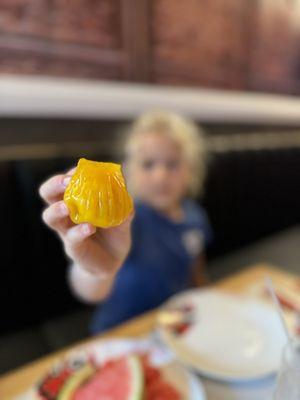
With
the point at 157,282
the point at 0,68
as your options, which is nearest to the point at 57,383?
the point at 157,282

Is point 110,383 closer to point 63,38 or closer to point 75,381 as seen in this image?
point 75,381

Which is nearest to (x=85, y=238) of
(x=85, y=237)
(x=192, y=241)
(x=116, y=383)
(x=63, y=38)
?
(x=85, y=237)

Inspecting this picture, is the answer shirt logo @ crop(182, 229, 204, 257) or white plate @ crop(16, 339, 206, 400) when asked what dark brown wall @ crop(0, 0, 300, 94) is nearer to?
shirt logo @ crop(182, 229, 204, 257)

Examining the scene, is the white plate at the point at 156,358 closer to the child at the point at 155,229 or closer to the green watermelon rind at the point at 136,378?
the green watermelon rind at the point at 136,378

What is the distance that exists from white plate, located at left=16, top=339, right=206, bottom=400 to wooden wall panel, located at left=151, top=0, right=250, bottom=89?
1107 millimetres

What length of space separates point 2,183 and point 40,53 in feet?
1.48

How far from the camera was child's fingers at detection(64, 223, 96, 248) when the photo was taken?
34 cm

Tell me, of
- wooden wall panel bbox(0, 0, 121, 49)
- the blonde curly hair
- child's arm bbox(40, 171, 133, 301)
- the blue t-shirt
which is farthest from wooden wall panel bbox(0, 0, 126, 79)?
child's arm bbox(40, 171, 133, 301)

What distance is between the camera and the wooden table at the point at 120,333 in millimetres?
514

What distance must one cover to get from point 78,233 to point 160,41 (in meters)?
1.23

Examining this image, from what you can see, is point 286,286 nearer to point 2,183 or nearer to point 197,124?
point 2,183

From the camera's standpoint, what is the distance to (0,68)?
3.25 ft

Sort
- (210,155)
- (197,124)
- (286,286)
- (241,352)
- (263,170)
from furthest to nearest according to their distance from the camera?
1. (263,170)
2. (197,124)
3. (210,155)
4. (286,286)
5. (241,352)

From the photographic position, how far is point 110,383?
46 centimetres
